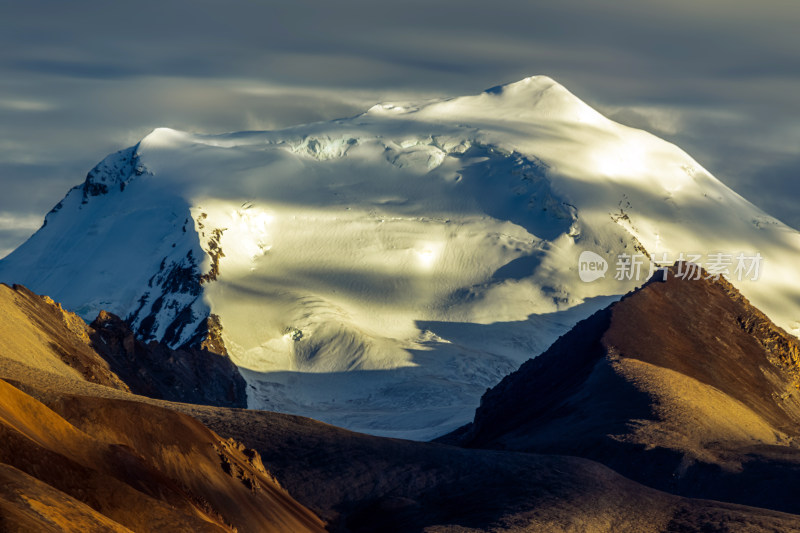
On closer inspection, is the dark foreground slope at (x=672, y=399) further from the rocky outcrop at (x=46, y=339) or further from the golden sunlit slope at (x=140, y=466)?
the rocky outcrop at (x=46, y=339)

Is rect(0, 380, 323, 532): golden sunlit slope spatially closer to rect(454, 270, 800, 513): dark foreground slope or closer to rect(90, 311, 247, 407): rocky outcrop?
rect(454, 270, 800, 513): dark foreground slope

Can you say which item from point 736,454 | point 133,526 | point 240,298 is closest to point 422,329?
point 240,298

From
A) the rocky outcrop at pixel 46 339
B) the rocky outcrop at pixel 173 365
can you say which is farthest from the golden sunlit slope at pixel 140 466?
the rocky outcrop at pixel 173 365

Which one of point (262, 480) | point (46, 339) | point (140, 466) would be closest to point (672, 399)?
point (262, 480)

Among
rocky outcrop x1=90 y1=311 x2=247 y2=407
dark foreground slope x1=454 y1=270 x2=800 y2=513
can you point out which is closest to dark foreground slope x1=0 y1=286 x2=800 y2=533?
dark foreground slope x1=454 y1=270 x2=800 y2=513

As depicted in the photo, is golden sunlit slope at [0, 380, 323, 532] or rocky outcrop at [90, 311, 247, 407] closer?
golden sunlit slope at [0, 380, 323, 532]

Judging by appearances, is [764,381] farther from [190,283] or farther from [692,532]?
[190,283]
